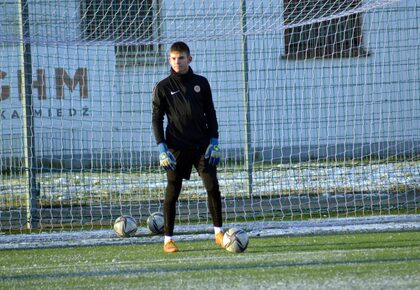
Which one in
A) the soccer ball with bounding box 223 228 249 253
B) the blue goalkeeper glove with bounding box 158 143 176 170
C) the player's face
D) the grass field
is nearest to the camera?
the grass field

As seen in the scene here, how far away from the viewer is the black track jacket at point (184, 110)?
7859 mm

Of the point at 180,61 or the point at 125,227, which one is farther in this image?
the point at 125,227

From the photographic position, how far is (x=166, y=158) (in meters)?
7.67

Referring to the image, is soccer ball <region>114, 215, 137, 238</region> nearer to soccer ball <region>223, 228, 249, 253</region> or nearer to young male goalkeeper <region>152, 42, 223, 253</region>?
young male goalkeeper <region>152, 42, 223, 253</region>

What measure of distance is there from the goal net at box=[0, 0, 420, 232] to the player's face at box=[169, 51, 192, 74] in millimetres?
2125

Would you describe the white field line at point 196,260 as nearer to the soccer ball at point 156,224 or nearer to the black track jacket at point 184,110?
the black track jacket at point 184,110

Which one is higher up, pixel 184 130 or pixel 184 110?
pixel 184 110

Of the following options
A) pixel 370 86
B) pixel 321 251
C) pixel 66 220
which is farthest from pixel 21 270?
pixel 370 86

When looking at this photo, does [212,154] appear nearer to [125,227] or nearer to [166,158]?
[166,158]

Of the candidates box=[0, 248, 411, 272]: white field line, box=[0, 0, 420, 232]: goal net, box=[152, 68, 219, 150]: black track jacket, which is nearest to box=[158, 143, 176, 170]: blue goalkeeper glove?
box=[152, 68, 219, 150]: black track jacket

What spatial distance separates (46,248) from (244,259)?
209 centimetres

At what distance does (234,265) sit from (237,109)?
171 inches

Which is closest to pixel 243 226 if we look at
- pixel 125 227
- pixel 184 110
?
pixel 125 227

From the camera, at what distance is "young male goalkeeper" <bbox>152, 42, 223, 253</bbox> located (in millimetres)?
7840
